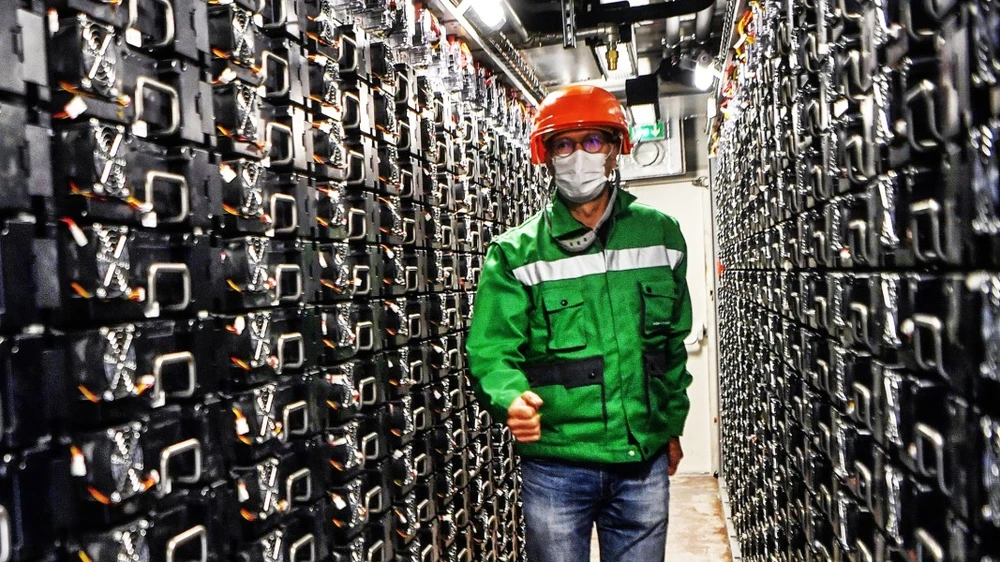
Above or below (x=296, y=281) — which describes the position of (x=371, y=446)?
below

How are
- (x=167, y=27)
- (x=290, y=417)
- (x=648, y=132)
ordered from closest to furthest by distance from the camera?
(x=167, y=27), (x=290, y=417), (x=648, y=132)

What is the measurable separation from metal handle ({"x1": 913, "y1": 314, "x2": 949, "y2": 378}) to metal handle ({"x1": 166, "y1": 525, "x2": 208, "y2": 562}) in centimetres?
131

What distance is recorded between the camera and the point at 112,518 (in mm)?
1338

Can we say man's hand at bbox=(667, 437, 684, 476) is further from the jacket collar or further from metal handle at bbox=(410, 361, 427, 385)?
metal handle at bbox=(410, 361, 427, 385)

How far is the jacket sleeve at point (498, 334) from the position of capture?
218 centimetres

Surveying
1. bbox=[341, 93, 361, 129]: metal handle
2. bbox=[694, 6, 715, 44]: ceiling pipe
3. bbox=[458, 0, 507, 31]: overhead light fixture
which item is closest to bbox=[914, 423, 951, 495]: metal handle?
bbox=[341, 93, 361, 129]: metal handle

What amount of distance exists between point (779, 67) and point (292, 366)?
1.56m

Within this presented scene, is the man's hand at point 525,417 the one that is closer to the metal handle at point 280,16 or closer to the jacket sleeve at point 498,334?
the jacket sleeve at point 498,334

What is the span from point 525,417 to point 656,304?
1.73 feet

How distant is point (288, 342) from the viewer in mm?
1973

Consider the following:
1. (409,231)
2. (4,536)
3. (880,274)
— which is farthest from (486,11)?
(4,536)

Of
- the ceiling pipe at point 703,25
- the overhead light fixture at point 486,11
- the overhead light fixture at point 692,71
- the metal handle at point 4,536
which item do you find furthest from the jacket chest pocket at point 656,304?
the overhead light fixture at point 692,71

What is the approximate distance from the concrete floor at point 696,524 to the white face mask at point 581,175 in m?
2.86

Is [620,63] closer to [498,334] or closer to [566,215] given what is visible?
[566,215]
